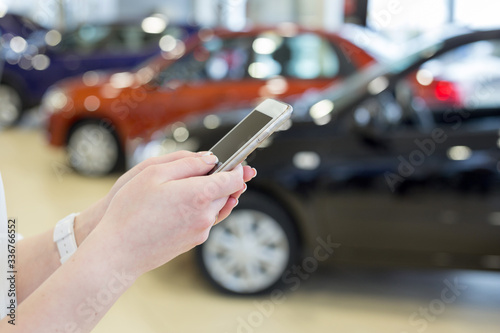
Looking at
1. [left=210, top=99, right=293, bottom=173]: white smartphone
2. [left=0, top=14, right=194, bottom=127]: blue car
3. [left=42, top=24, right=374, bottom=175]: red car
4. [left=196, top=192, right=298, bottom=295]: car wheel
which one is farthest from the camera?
[left=0, top=14, right=194, bottom=127]: blue car

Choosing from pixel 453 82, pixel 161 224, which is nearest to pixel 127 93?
pixel 453 82

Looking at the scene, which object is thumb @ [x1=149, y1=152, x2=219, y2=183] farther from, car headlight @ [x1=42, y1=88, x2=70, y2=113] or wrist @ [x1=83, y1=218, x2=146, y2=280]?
car headlight @ [x1=42, y1=88, x2=70, y2=113]

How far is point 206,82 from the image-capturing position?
5.18 meters

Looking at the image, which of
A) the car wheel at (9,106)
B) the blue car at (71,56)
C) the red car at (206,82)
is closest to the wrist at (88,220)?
the red car at (206,82)

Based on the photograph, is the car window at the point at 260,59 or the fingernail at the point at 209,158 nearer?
the fingernail at the point at 209,158

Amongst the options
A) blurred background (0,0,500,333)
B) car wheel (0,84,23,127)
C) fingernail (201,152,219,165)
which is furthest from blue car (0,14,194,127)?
fingernail (201,152,219,165)

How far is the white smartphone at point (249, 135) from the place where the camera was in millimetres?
910

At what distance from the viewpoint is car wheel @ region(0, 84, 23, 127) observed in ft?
26.8

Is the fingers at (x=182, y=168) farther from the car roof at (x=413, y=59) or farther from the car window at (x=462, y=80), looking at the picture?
the car window at (x=462, y=80)

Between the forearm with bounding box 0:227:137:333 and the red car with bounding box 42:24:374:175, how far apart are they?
13.3 feet

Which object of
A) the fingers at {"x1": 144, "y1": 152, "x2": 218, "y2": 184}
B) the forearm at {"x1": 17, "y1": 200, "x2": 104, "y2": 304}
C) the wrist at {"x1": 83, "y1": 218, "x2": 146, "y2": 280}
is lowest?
the forearm at {"x1": 17, "y1": 200, "x2": 104, "y2": 304}

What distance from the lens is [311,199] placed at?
9.78ft

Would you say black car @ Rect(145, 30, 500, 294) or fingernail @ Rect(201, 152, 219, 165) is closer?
fingernail @ Rect(201, 152, 219, 165)

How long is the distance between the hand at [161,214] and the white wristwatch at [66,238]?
0.91 ft
